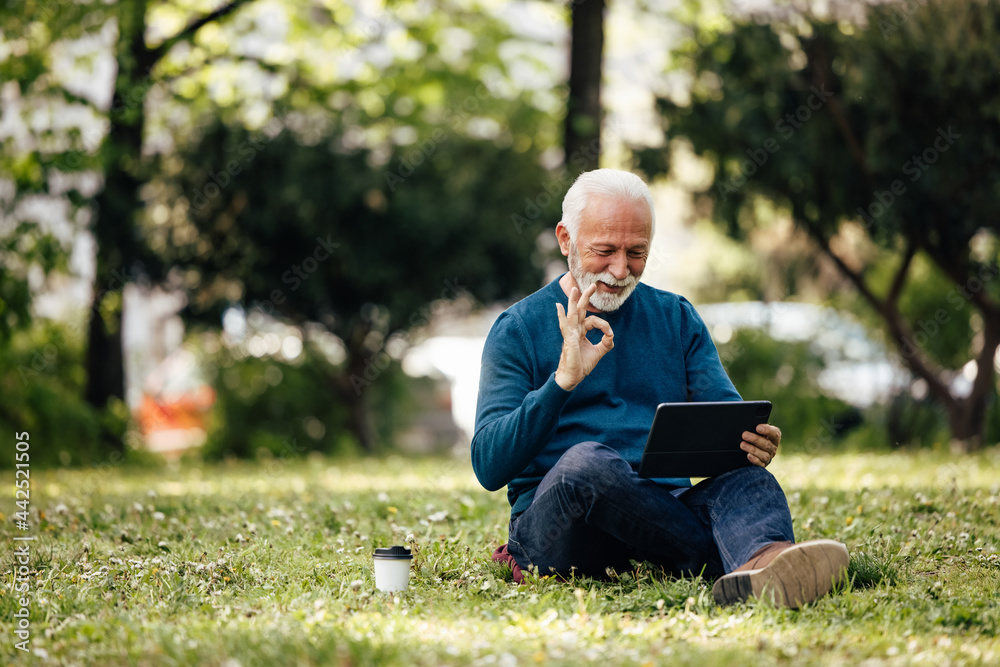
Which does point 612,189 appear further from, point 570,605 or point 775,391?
point 775,391

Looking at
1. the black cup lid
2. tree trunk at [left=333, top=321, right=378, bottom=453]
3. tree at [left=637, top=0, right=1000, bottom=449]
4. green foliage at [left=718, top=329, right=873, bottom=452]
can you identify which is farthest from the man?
tree trunk at [left=333, top=321, right=378, bottom=453]

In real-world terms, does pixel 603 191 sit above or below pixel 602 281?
above

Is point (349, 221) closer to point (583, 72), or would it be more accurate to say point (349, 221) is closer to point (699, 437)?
point (583, 72)

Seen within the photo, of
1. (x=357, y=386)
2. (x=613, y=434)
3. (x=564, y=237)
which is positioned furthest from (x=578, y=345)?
(x=357, y=386)

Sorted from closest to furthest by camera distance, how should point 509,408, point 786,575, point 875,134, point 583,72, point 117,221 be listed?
point 786,575 → point 509,408 → point 875,134 → point 583,72 → point 117,221

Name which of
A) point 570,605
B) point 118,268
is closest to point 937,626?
point 570,605

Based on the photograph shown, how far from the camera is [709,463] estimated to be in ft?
12.3

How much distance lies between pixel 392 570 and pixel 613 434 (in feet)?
3.20

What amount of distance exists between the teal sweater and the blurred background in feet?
20.9

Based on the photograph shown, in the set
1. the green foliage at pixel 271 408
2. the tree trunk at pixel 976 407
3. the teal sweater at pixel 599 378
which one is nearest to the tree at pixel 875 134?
the tree trunk at pixel 976 407

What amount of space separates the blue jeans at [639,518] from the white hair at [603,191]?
35.1 inches

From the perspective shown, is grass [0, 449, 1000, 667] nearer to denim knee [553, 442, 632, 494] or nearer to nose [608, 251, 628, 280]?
denim knee [553, 442, 632, 494]

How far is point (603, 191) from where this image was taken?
3943mm

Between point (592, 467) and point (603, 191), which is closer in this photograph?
point (592, 467)
